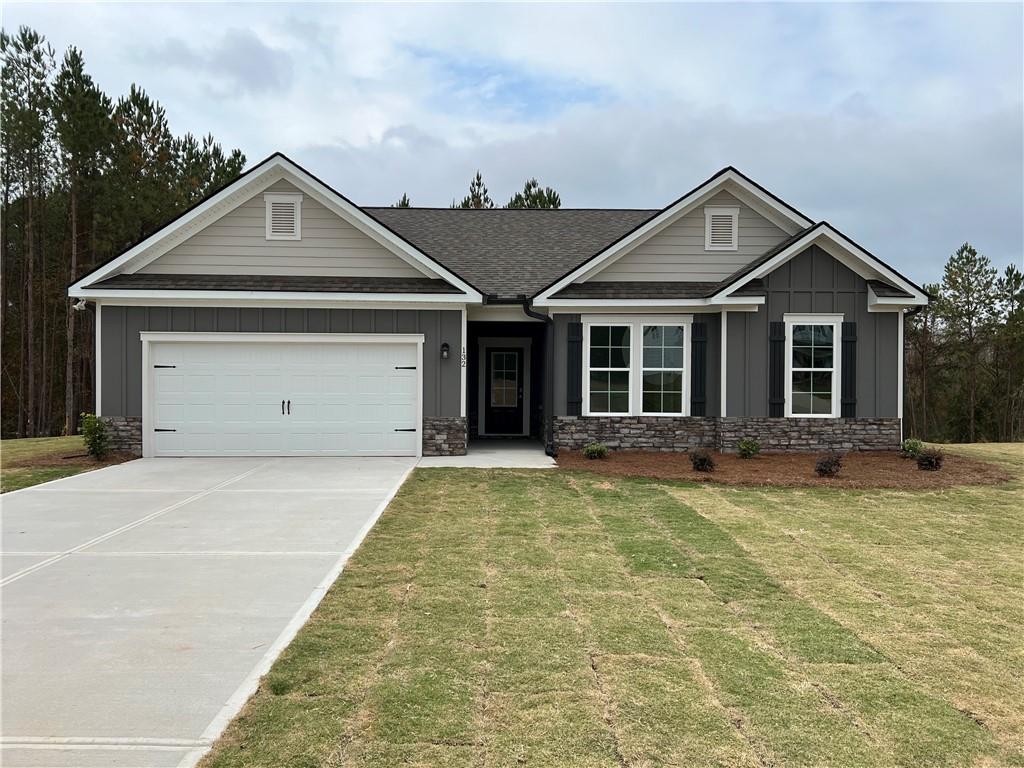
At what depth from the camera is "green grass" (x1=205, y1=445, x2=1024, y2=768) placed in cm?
301

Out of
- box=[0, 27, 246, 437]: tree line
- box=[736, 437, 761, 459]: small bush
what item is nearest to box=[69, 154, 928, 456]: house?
box=[736, 437, 761, 459]: small bush

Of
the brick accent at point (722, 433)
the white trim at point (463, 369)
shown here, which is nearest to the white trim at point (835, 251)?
the brick accent at point (722, 433)

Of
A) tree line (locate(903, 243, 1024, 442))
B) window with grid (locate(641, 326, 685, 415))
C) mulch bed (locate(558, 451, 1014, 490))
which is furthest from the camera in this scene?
tree line (locate(903, 243, 1024, 442))

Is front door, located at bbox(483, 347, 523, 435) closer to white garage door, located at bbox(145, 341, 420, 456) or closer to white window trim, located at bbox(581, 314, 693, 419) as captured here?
white window trim, located at bbox(581, 314, 693, 419)

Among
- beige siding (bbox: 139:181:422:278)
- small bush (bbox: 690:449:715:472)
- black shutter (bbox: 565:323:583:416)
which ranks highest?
beige siding (bbox: 139:181:422:278)

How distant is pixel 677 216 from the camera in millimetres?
13336

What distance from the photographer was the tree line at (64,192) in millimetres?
A: 21094

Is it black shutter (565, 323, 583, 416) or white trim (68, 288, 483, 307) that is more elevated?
white trim (68, 288, 483, 307)

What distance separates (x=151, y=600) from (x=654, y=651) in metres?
3.55

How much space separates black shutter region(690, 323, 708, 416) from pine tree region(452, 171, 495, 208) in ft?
82.5

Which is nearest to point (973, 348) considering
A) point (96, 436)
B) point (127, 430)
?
point (127, 430)

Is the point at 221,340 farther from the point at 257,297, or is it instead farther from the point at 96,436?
the point at 96,436

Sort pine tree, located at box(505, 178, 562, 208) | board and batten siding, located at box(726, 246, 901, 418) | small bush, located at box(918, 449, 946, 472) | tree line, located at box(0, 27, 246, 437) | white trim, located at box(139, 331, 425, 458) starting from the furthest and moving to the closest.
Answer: pine tree, located at box(505, 178, 562, 208), tree line, located at box(0, 27, 246, 437), board and batten siding, located at box(726, 246, 901, 418), white trim, located at box(139, 331, 425, 458), small bush, located at box(918, 449, 946, 472)

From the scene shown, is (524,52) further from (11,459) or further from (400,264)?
(11,459)
